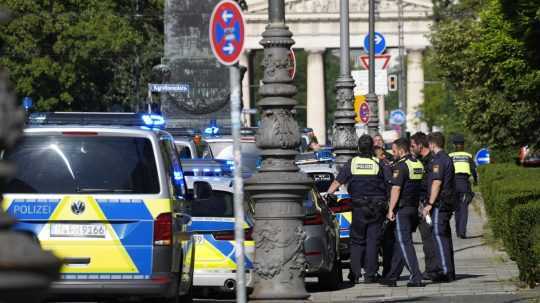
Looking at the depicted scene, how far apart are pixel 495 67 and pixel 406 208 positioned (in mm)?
4518

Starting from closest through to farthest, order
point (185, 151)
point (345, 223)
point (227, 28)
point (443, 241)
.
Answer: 1. point (227, 28)
2. point (443, 241)
3. point (345, 223)
4. point (185, 151)

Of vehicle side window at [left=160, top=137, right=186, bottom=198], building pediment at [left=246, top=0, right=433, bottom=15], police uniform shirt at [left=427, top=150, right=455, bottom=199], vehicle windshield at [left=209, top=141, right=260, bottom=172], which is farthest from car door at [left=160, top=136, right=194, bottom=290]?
building pediment at [left=246, top=0, right=433, bottom=15]

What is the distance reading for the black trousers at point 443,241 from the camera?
17547 millimetres

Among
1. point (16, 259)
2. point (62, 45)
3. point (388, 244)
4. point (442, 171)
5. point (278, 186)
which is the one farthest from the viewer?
point (62, 45)

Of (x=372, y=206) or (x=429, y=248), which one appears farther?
(x=429, y=248)

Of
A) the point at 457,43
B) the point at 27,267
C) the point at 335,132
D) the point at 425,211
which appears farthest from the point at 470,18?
the point at 27,267

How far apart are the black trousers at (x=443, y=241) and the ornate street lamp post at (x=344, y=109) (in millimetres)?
7936

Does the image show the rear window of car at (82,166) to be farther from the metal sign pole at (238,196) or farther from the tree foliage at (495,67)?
the tree foliage at (495,67)

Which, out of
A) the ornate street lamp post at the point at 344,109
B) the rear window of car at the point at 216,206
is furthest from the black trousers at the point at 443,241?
the ornate street lamp post at the point at 344,109

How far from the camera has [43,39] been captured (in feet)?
201

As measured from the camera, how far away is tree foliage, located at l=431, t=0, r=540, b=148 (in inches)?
642

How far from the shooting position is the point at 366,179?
17359 millimetres

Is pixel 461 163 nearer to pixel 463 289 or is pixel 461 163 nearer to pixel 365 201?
pixel 365 201

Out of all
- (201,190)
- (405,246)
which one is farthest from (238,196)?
(405,246)
